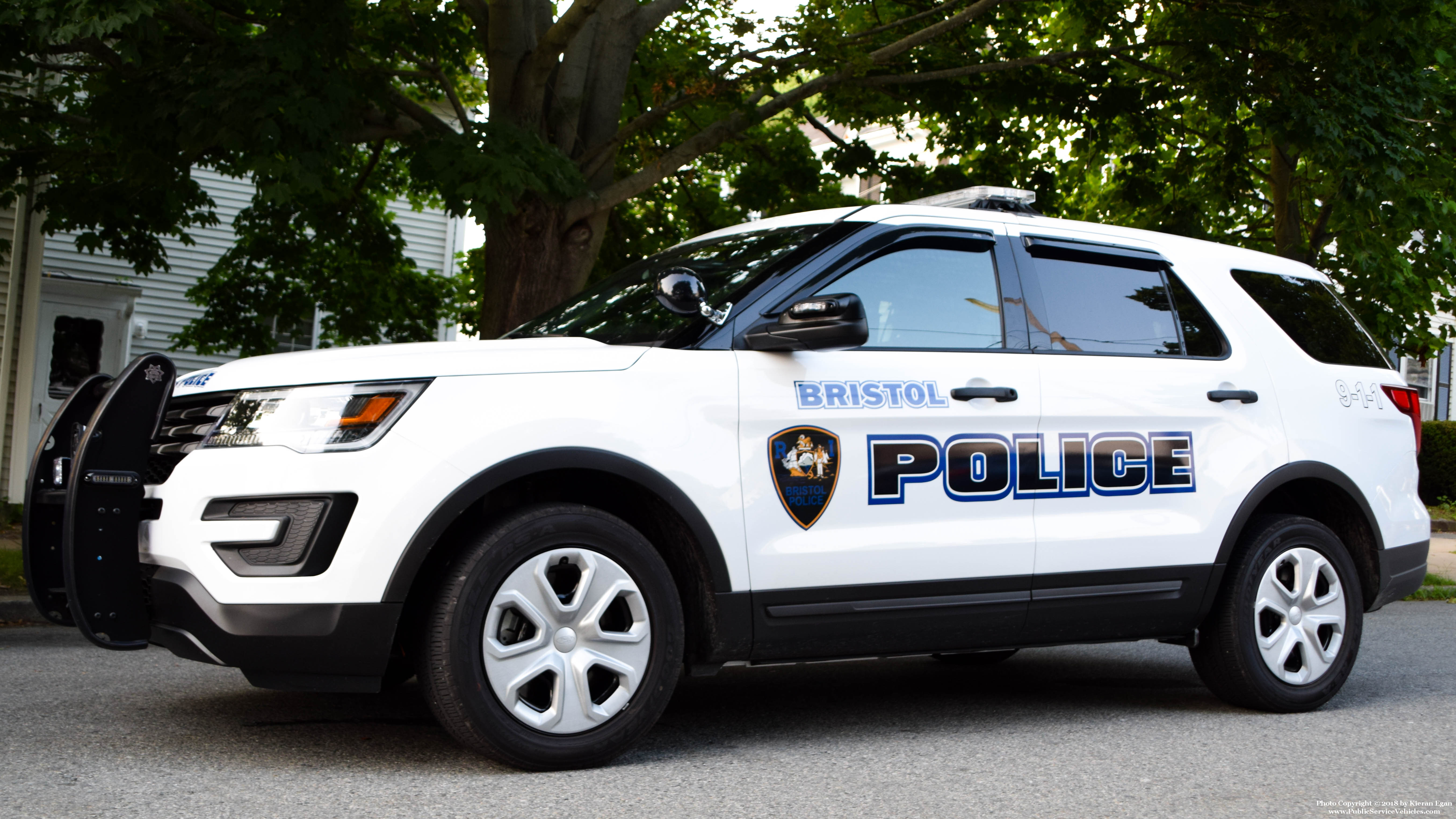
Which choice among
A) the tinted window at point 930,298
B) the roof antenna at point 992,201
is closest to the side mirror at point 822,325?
the tinted window at point 930,298

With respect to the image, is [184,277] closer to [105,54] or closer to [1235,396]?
[105,54]

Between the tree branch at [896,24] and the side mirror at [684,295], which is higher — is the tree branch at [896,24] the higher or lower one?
the higher one

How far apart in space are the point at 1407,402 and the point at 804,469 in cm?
326

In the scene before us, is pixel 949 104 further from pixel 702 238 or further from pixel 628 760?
pixel 628 760

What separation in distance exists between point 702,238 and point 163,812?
312 centimetres

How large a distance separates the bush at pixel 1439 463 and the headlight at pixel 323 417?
21300mm

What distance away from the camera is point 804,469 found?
175 inches

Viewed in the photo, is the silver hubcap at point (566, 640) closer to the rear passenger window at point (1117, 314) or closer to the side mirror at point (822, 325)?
the side mirror at point (822, 325)

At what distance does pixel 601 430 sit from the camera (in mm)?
4164

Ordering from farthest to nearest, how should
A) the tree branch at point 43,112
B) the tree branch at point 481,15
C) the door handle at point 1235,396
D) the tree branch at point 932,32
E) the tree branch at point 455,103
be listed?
1. the tree branch at point 481,15
2. the tree branch at point 932,32
3. the tree branch at point 43,112
4. the tree branch at point 455,103
5. the door handle at point 1235,396

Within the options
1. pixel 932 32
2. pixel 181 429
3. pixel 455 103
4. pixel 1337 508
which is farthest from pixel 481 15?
pixel 1337 508

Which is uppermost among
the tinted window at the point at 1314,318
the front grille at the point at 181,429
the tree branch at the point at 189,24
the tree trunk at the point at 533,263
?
the tree branch at the point at 189,24

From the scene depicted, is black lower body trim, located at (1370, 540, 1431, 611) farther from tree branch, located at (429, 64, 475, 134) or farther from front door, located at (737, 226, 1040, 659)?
tree branch, located at (429, 64, 475, 134)

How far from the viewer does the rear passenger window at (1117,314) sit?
511 centimetres
